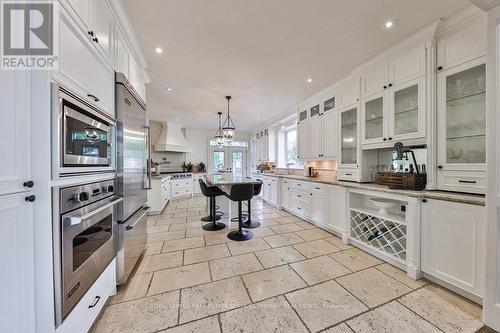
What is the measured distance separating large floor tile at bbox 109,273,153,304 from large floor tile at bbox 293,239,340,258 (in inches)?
76.9

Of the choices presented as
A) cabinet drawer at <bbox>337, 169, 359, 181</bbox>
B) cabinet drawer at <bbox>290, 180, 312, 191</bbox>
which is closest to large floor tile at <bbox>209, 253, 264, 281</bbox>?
cabinet drawer at <bbox>290, 180, 312, 191</bbox>

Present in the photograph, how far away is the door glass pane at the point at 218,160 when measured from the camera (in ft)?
27.7

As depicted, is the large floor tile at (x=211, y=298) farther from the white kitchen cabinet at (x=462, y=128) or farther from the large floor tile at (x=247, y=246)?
the white kitchen cabinet at (x=462, y=128)

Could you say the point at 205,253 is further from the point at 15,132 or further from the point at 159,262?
the point at 15,132

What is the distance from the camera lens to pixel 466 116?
6.60ft

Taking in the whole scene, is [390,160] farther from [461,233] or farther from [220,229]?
[220,229]

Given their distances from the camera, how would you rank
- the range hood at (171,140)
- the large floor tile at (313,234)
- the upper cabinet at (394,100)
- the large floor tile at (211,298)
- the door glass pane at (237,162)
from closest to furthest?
the large floor tile at (211,298) < the upper cabinet at (394,100) < the large floor tile at (313,234) < the range hood at (171,140) < the door glass pane at (237,162)

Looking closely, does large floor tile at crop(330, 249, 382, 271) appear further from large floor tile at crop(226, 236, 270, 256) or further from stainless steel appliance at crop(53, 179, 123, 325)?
stainless steel appliance at crop(53, 179, 123, 325)

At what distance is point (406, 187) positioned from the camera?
225cm

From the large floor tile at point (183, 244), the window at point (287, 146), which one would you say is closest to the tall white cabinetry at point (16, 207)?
the large floor tile at point (183, 244)

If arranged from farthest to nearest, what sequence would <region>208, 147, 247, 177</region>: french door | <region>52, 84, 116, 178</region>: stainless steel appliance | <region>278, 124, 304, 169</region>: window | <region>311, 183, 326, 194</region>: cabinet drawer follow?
1. <region>208, 147, 247, 177</region>: french door
2. <region>278, 124, 304, 169</region>: window
3. <region>311, 183, 326, 194</region>: cabinet drawer
4. <region>52, 84, 116, 178</region>: stainless steel appliance

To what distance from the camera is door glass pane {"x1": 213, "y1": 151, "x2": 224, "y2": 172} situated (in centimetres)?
845

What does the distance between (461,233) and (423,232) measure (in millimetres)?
296

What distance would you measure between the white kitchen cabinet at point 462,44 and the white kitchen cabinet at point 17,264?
367 centimetres
